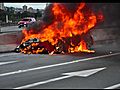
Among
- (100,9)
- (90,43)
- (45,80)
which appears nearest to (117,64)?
(45,80)

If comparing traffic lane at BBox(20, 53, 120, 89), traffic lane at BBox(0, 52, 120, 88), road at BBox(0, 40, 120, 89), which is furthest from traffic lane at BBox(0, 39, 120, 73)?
traffic lane at BBox(20, 53, 120, 89)

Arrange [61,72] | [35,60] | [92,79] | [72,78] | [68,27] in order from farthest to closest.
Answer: [68,27] → [35,60] → [61,72] → [72,78] → [92,79]

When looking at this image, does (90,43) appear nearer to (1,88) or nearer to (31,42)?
(31,42)

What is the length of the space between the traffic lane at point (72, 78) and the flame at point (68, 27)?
388 centimetres

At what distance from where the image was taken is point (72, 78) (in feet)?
31.9

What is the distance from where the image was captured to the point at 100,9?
1800 centimetres

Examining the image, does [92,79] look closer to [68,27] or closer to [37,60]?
[37,60]

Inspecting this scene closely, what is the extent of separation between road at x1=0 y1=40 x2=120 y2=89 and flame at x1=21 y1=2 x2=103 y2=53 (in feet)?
4.84

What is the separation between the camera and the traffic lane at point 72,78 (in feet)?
29.4

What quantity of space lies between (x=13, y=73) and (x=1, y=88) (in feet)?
6.64

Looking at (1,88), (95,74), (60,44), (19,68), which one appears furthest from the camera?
(60,44)

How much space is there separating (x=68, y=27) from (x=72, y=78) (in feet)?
24.3

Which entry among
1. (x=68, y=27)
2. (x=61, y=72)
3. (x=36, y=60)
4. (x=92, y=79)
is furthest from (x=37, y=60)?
(x=92, y=79)

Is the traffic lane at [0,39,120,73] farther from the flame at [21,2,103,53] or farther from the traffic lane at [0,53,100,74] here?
the flame at [21,2,103,53]
